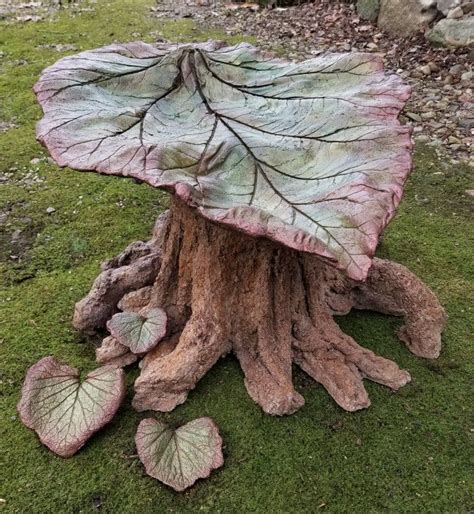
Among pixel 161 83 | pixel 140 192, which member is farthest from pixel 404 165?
pixel 140 192

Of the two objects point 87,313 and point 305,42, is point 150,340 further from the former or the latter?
point 305,42

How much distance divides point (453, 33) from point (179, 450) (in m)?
4.00

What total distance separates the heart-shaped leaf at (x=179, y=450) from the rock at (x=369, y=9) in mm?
4662

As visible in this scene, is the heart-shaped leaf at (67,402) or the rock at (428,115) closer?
the heart-shaped leaf at (67,402)

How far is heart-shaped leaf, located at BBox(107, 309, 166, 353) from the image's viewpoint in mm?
1935

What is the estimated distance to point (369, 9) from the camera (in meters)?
5.48

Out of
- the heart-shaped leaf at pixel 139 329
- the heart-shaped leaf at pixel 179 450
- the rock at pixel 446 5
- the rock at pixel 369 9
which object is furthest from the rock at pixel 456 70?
the heart-shaped leaf at pixel 179 450

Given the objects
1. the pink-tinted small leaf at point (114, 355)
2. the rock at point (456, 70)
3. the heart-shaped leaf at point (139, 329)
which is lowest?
the rock at point (456, 70)

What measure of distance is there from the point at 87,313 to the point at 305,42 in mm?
3936

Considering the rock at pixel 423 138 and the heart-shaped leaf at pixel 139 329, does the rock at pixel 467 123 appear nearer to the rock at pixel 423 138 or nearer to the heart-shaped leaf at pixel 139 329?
the rock at pixel 423 138

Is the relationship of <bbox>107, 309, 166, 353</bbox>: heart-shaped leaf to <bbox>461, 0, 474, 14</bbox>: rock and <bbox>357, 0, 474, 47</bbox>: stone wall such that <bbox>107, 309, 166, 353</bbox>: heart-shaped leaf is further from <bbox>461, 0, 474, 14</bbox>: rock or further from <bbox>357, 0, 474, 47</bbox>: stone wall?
<bbox>461, 0, 474, 14</bbox>: rock

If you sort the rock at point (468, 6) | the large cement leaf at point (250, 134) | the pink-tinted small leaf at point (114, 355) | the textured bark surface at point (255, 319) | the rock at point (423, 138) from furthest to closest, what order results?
1. the rock at point (468, 6)
2. the rock at point (423, 138)
3. the pink-tinted small leaf at point (114, 355)
4. the textured bark surface at point (255, 319)
5. the large cement leaf at point (250, 134)

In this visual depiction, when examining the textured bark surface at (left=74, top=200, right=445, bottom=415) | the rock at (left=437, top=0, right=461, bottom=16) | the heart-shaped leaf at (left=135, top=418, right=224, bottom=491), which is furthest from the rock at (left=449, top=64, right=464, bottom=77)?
the heart-shaped leaf at (left=135, top=418, right=224, bottom=491)

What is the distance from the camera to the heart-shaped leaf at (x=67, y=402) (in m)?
1.78
